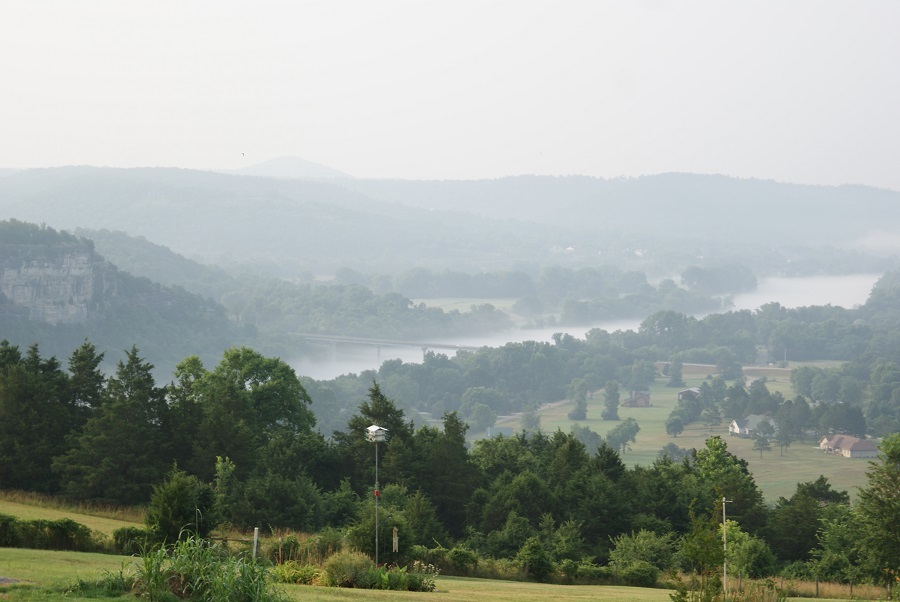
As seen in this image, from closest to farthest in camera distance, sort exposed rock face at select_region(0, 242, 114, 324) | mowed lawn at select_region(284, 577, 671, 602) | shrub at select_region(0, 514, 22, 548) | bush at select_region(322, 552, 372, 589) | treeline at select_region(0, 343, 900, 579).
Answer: mowed lawn at select_region(284, 577, 671, 602), bush at select_region(322, 552, 372, 589), shrub at select_region(0, 514, 22, 548), treeline at select_region(0, 343, 900, 579), exposed rock face at select_region(0, 242, 114, 324)

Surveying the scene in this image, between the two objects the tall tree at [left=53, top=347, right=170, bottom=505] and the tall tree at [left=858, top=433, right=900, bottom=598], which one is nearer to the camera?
the tall tree at [left=858, top=433, right=900, bottom=598]

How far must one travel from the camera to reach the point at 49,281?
7411 inches

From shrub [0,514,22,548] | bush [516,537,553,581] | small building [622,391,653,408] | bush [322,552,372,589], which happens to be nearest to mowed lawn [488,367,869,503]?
small building [622,391,653,408]

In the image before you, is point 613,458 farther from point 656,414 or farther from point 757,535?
point 656,414

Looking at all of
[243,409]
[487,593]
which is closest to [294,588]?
[487,593]

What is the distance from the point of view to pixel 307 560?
65.4 feet

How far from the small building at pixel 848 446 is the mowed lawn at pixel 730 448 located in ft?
4.55

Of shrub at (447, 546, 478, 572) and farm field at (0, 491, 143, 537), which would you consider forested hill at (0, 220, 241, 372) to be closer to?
A: farm field at (0, 491, 143, 537)

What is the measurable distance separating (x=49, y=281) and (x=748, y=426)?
120202mm

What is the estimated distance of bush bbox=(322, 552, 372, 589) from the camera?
58.5 ft

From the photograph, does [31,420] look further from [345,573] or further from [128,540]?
[345,573]

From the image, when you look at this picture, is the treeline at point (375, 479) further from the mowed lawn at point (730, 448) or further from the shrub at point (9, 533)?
the mowed lawn at point (730, 448)

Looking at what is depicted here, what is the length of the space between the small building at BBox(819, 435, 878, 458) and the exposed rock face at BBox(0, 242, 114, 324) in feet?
428

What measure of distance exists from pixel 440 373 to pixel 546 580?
158042mm
